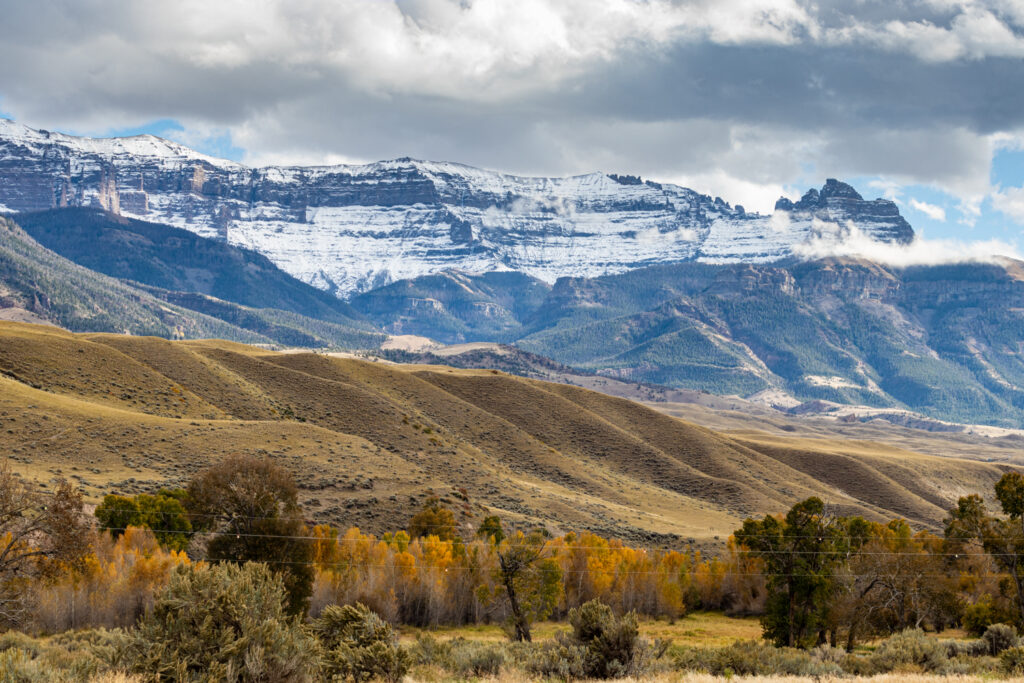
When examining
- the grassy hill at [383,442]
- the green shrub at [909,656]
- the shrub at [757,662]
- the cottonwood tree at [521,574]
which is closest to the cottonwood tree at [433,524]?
the grassy hill at [383,442]

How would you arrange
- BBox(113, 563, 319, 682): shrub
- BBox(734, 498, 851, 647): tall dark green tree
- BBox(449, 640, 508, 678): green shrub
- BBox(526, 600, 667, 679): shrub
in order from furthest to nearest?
BBox(734, 498, 851, 647): tall dark green tree, BBox(449, 640, 508, 678): green shrub, BBox(526, 600, 667, 679): shrub, BBox(113, 563, 319, 682): shrub

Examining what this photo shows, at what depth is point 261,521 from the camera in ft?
198

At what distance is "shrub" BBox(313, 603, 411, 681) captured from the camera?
28328mm

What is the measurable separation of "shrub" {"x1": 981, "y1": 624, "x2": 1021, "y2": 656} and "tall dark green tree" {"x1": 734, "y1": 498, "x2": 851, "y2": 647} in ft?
65.8

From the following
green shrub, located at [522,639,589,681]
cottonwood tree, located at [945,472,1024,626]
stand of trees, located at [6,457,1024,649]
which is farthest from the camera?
cottonwood tree, located at [945,472,1024,626]

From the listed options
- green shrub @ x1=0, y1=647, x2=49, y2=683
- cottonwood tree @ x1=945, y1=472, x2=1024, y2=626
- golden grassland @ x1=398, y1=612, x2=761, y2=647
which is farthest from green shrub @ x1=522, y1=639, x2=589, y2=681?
cottonwood tree @ x1=945, y1=472, x2=1024, y2=626

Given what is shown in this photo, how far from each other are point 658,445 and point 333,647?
158163 millimetres

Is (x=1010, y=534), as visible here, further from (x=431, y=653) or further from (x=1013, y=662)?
(x=431, y=653)

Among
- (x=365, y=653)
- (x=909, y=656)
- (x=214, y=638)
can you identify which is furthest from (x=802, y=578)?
(x=214, y=638)

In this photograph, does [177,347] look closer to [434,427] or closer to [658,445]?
[434,427]

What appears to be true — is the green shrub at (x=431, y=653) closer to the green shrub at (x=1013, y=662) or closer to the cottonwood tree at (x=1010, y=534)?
the green shrub at (x=1013, y=662)

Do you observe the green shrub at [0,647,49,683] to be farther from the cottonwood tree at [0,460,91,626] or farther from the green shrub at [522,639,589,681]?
the cottonwood tree at [0,460,91,626]

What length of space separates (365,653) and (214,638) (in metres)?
6.36

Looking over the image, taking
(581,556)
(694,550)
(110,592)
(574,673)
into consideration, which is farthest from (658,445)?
(574,673)
